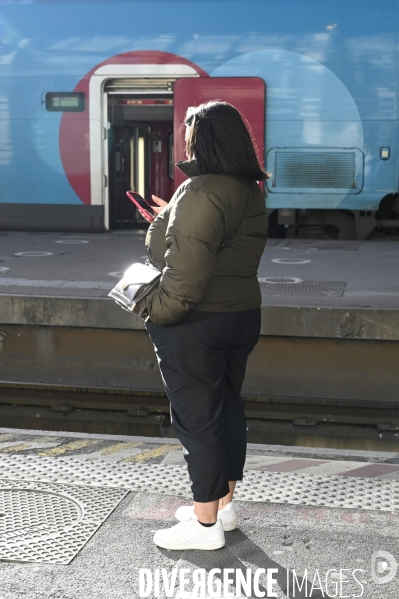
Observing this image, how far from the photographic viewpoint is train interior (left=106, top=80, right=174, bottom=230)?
10.9 metres

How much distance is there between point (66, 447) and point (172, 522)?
1.11 meters

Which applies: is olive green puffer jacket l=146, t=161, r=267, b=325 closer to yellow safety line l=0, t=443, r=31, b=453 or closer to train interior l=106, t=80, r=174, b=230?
yellow safety line l=0, t=443, r=31, b=453

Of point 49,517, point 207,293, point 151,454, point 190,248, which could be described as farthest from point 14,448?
point 190,248

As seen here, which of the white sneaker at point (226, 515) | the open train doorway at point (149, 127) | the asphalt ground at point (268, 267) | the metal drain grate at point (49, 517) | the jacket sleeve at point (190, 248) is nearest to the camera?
the jacket sleeve at point (190, 248)

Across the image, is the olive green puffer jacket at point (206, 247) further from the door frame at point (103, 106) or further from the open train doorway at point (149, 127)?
the door frame at point (103, 106)

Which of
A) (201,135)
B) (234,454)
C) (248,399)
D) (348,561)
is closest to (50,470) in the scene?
(234,454)

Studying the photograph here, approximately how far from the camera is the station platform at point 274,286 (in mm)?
6102

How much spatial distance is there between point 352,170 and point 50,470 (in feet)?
23.9

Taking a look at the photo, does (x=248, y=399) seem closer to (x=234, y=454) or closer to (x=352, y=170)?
(x=234, y=454)

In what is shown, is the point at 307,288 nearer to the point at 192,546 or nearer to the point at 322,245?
the point at 322,245

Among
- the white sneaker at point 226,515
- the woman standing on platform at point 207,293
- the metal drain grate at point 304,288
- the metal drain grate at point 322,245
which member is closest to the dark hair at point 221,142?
the woman standing on platform at point 207,293

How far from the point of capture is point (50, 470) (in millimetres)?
3846

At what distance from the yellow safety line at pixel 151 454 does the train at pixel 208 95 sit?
6.27m

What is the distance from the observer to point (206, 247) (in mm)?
2811
